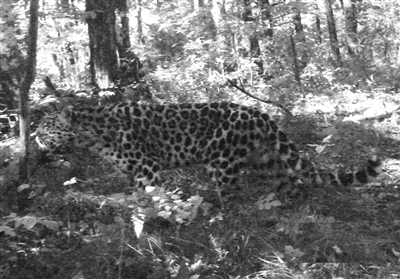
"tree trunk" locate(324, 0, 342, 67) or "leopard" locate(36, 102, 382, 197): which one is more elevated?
"tree trunk" locate(324, 0, 342, 67)

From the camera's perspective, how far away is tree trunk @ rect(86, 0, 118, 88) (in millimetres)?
10094

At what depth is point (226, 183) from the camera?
6.50m

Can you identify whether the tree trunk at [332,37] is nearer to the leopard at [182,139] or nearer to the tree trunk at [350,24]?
the tree trunk at [350,24]

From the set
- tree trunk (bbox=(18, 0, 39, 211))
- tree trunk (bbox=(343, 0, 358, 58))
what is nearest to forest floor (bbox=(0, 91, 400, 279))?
tree trunk (bbox=(18, 0, 39, 211))

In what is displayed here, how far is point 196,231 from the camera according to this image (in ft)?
18.1

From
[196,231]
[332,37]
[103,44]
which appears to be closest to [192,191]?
[196,231]

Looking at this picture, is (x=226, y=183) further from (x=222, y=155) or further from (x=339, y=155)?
(x=339, y=155)

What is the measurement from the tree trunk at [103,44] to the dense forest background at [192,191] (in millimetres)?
28

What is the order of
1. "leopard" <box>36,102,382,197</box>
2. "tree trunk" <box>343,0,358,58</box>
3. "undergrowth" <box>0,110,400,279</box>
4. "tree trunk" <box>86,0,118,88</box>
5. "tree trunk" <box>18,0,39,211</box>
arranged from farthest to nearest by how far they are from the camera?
"tree trunk" <box>343,0,358,58</box>
"tree trunk" <box>86,0,118,88</box>
"leopard" <box>36,102,382,197</box>
"tree trunk" <box>18,0,39,211</box>
"undergrowth" <box>0,110,400,279</box>

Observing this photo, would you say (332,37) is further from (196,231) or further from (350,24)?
(196,231)

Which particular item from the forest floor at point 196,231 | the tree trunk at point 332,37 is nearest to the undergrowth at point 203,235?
the forest floor at point 196,231

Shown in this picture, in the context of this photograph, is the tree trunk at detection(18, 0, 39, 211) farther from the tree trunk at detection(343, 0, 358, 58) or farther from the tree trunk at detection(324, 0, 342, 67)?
the tree trunk at detection(343, 0, 358, 58)

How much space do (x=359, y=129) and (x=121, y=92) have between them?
442 cm

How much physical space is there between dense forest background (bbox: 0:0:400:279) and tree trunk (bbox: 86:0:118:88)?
3 cm
